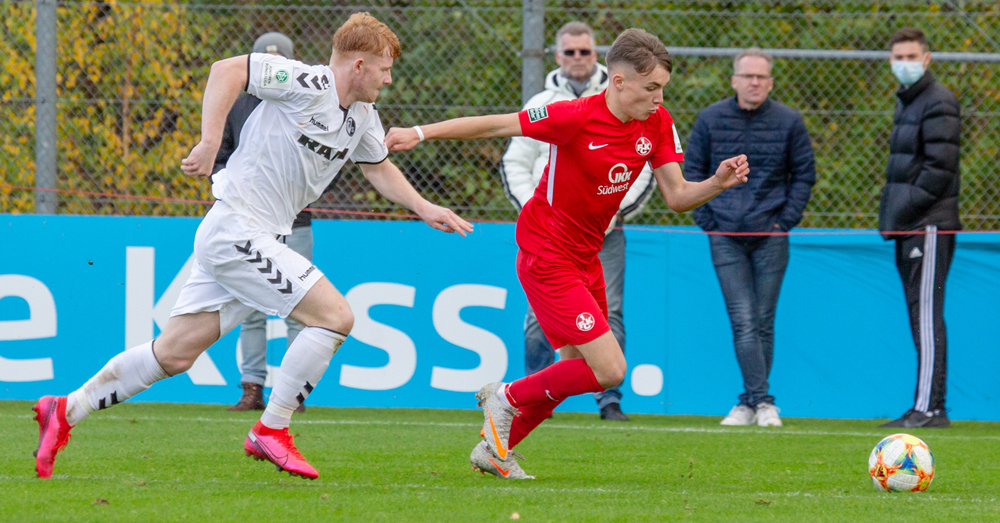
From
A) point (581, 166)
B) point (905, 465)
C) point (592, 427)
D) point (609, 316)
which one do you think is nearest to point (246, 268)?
point (581, 166)

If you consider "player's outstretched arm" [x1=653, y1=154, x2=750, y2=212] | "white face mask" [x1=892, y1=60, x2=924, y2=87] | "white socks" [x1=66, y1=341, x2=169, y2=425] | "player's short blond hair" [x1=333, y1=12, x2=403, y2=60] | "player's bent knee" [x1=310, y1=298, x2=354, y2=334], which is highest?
"white face mask" [x1=892, y1=60, x2=924, y2=87]

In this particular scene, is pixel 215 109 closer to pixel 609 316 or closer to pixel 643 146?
pixel 643 146

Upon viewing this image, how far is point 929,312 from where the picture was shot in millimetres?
7406

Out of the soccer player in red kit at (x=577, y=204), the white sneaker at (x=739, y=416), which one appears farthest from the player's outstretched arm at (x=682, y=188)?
the white sneaker at (x=739, y=416)

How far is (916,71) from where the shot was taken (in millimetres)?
7473

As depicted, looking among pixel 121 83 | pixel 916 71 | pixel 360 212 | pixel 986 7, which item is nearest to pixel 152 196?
pixel 121 83

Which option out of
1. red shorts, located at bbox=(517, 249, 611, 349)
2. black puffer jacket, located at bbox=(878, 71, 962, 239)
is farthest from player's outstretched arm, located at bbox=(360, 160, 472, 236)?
black puffer jacket, located at bbox=(878, 71, 962, 239)

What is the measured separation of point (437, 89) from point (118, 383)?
5.42 m

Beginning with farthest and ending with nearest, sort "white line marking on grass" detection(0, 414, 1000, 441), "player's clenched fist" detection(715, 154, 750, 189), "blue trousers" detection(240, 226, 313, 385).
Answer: "blue trousers" detection(240, 226, 313, 385) → "white line marking on grass" detection(0, 414, 1000, 441) → "player's clenched fist" detection(715, 154, 750, 189)

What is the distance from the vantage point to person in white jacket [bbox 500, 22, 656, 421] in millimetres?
7352

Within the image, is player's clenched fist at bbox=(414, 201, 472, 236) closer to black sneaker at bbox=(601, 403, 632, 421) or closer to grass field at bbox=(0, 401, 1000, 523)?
grass field at bbox=(0, 401, 1000, 523)

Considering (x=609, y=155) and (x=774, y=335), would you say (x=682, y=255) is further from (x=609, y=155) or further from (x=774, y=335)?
(x=609, y=155)

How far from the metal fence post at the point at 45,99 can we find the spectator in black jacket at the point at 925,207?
5.39 meters

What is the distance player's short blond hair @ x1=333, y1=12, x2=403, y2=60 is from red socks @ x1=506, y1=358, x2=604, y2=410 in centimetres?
143
